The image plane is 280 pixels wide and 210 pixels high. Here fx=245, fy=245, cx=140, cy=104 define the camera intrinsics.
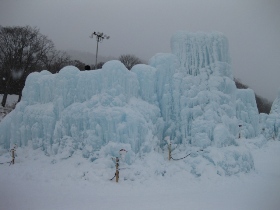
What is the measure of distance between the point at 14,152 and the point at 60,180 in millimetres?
2883

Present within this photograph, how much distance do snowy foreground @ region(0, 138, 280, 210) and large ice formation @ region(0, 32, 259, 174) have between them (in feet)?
1.80

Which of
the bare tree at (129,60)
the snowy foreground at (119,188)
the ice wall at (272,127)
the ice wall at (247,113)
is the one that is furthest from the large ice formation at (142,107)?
the bare tree at (129,60)

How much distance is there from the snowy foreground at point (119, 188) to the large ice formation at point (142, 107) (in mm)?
549

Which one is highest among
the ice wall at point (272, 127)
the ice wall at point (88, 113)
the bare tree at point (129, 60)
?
the bare tree at point (129, 60)

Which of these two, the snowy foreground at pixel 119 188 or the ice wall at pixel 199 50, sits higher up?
the ice wall at pixel 199 50

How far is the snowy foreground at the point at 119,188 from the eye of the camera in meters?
5.25

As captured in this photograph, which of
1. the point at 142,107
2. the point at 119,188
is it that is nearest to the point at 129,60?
the point at 142,107

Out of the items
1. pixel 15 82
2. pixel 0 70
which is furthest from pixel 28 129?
pixel 15 82

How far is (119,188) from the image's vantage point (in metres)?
6.20

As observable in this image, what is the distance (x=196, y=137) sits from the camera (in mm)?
8062

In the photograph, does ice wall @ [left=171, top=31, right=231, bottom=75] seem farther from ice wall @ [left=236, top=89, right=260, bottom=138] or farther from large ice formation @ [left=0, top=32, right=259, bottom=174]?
ice wall @ [left=236, top=89, right=260, bottom=138]

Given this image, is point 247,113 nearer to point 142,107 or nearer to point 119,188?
point 142,107

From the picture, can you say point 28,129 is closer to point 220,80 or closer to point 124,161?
point 124,161

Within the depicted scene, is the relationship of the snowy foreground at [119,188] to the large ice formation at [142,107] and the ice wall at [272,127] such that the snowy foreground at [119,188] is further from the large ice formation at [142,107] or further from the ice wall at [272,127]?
the ice wall at [272,127]
